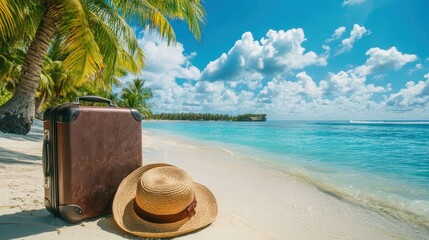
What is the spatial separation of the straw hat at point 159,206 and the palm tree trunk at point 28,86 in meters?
5.97

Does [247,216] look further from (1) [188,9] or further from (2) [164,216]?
(1) [188,9]

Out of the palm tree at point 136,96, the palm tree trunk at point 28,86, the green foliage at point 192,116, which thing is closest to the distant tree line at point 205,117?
the green foliage at point 192,116

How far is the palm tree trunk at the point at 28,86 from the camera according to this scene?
6505 millimetres

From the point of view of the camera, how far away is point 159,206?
197 cm

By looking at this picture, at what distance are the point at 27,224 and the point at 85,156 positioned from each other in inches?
25.1

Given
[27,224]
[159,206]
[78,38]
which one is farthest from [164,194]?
[78,38]

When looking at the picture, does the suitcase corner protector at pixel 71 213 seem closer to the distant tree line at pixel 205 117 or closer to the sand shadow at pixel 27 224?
the sand shadow at pixel 27 224

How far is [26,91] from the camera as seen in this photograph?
7.07 meters

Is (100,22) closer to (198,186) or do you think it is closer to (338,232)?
(198,186)

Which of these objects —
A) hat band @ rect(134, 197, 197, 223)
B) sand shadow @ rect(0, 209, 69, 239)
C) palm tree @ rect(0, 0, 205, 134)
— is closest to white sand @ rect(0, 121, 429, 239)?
sand shadow @ rect(0, 209, 69, 239)

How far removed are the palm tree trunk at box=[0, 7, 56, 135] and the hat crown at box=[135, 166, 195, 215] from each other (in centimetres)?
607

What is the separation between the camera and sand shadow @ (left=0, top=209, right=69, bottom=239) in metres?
1.83

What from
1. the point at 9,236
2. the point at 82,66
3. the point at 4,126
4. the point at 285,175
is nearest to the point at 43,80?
the point at 4,126

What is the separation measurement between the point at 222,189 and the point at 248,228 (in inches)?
67.7
